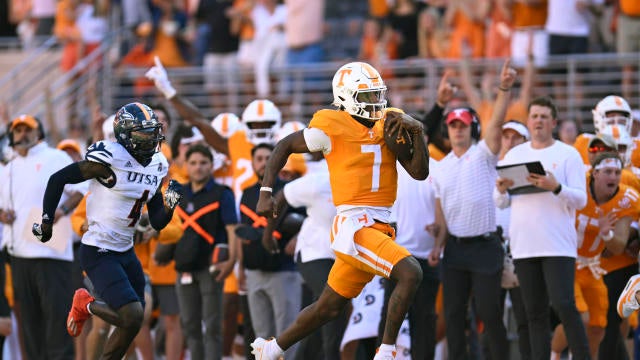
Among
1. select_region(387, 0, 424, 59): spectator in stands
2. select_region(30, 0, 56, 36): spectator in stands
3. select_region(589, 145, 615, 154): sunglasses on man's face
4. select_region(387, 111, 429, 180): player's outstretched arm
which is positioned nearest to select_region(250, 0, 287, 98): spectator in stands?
select_region(387, 0, 424, 59): spectator in stands

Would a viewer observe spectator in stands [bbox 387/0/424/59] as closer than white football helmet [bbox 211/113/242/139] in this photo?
No

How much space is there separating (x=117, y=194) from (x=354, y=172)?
1.92m

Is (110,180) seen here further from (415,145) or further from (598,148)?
(598,148)

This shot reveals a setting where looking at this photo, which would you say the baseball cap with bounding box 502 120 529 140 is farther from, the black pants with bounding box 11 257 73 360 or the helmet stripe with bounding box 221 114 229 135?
the black pants with bounding box 11 257 73 360

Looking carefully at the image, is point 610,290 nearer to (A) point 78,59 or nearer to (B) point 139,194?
(B) point 139,194

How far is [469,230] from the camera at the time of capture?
10867mm

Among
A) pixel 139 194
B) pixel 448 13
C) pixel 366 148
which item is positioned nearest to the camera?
pixel 366 148

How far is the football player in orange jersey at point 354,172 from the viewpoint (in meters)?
8.88

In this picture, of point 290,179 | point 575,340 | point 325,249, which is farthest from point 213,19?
point 575,340

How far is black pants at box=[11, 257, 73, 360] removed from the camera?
1173 centimetres

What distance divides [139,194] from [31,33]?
476 inches

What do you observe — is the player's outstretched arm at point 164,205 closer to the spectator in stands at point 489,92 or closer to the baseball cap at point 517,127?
the baseball cap at point 517,127

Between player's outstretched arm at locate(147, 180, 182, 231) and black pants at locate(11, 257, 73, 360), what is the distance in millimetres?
2278

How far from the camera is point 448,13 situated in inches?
657
